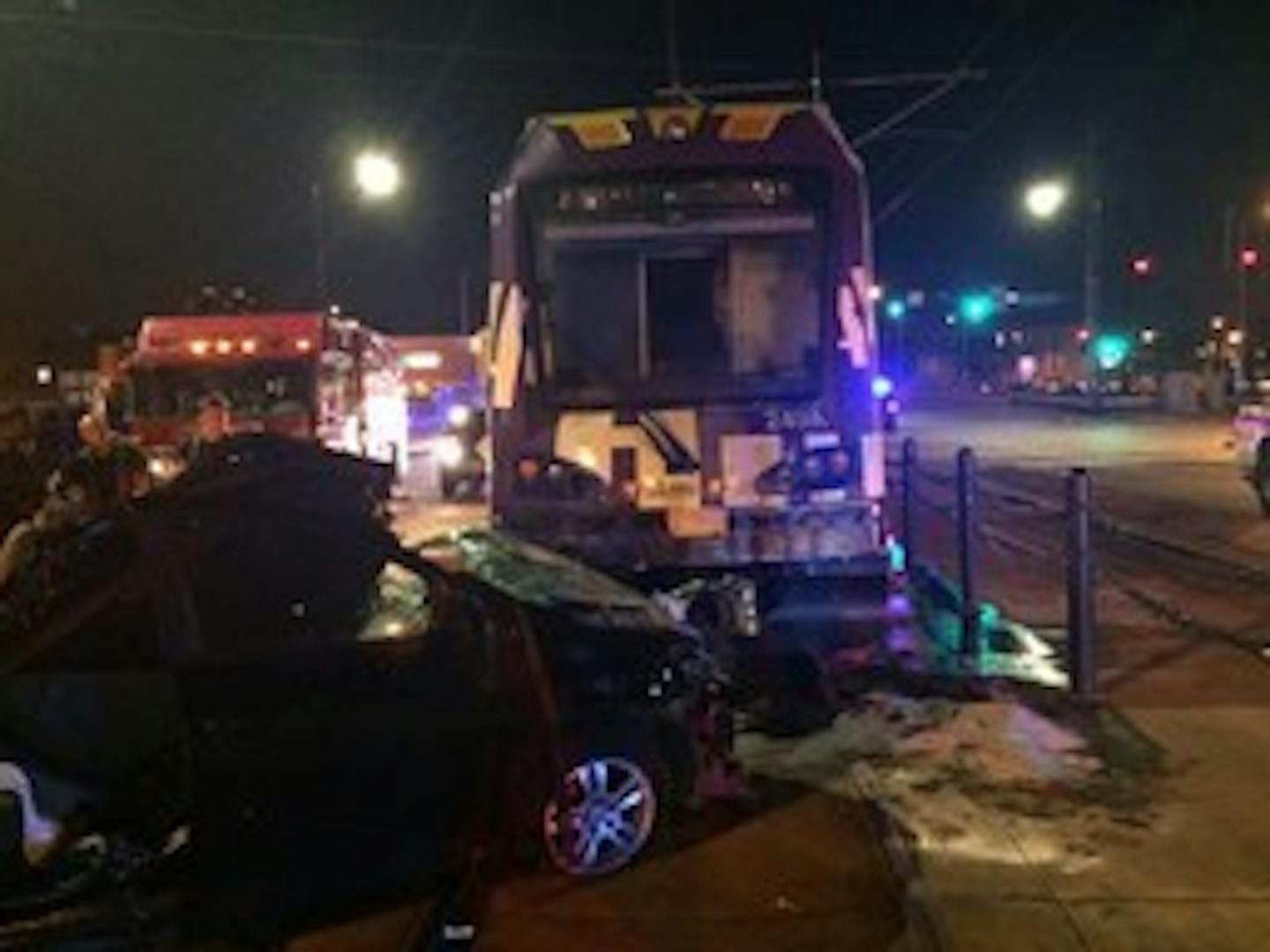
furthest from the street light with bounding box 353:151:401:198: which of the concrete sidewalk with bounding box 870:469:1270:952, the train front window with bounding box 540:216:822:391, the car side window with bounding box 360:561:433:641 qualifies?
the car side window with bounding box 360:561:433:641

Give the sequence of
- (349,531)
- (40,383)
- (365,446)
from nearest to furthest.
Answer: (349,531) < (365,446) < (40,383)

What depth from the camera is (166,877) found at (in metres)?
5.84

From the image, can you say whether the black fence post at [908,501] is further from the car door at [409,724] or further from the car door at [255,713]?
the car door at [255,713]

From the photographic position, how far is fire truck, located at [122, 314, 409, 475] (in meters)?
23.0

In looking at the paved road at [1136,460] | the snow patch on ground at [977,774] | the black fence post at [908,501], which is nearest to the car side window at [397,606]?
the snow patch on ground at [977,774]

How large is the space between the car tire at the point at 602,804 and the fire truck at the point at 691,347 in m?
3.93

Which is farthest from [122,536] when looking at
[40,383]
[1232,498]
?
[40,383]

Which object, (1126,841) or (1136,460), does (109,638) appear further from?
(1136,460)

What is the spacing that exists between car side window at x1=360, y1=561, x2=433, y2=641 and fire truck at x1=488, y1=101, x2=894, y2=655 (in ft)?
14.1

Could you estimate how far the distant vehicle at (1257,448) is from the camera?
2128cm

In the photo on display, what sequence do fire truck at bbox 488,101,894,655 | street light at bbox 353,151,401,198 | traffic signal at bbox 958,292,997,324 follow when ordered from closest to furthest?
fire truck at bbox 488,101,894,655 → street light at bbox 353,151,401,198 → traffic signal at bbox 958,292,997,324

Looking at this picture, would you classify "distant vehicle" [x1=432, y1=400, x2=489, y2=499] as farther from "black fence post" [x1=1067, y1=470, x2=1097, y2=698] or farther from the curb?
A: the curb

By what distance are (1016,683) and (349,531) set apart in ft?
17.0

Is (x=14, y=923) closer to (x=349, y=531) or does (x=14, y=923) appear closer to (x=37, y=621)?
(x=37, y=621)
